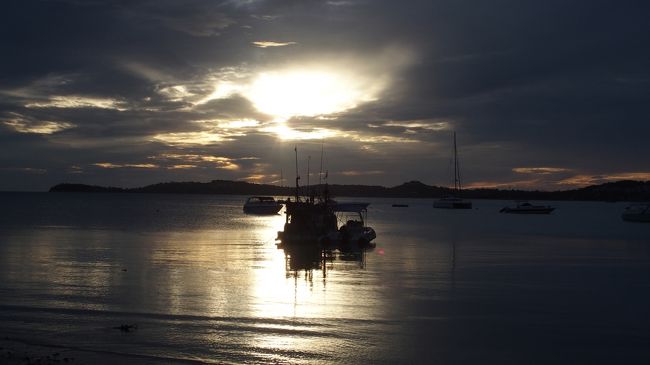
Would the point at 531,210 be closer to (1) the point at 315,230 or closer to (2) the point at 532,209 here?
(2) the point at 532,209

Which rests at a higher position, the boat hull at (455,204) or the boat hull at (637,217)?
the boat hull at (455,204)

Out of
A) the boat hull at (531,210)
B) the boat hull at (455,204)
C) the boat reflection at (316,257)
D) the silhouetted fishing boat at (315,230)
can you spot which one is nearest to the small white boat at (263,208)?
the boat hull at (455,204)

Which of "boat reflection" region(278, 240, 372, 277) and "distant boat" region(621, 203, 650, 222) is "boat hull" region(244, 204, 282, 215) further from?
"boat reflection" region(278, 240, 372, 277)

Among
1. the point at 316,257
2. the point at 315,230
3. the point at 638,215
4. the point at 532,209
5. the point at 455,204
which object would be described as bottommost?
the point at 316,257

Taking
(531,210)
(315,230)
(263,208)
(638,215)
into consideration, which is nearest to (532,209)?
(531,210)

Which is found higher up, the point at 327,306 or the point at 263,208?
the point at 263,208

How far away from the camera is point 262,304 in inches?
894

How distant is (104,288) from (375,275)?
13434 millimetres

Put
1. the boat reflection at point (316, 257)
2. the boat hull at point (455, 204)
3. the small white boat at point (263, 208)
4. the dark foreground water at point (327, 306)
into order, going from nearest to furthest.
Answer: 1. the dark foreground water at point (327, 306)
2. the boat reflection at point (316, 257)
3. the small white boat at point (263, 208)
4. the boat hull at point (455, 204)

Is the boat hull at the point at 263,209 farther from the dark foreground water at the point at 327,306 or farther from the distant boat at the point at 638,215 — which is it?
the dark foreground water at the point at 327,306

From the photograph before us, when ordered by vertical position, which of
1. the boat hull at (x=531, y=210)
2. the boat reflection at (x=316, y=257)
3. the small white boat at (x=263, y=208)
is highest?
the small white boat at (x=263, y=208)

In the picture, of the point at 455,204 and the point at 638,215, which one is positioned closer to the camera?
the point at 638,215

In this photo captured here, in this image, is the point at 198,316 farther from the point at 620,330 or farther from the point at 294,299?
the point at 620,330

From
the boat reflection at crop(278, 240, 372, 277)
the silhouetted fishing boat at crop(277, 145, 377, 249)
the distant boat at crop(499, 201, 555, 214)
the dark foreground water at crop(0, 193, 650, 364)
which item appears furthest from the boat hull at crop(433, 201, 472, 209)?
the dark foreground water at crop(0, 193, 650, 364)
